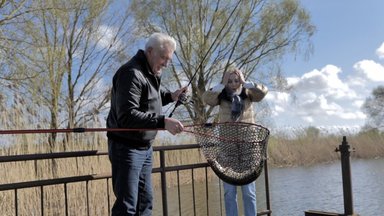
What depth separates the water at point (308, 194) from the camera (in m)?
7.90

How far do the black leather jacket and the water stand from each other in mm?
3591

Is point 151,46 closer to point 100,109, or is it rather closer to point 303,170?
point 100,109

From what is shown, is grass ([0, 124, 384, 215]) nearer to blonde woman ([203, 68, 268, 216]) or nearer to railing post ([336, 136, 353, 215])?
railing post ([336, 136, 353, 215])

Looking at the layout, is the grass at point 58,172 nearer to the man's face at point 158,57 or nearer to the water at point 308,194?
the water at point 308,194

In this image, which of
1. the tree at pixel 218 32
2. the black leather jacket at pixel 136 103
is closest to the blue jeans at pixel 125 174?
the black leather jacket at pixel 136 103

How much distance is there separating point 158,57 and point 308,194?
306 inches

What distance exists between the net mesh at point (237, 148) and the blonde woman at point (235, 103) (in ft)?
1.41

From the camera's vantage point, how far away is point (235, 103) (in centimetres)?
368

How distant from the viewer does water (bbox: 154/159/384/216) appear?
311 inches

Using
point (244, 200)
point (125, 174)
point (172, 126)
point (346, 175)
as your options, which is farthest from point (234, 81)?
point (346, 175)

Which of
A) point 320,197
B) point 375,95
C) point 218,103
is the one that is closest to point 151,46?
point 218,103

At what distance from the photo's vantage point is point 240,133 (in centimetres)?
323

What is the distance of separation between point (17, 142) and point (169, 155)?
10.2 feet

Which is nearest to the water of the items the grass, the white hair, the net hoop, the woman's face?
the grass
